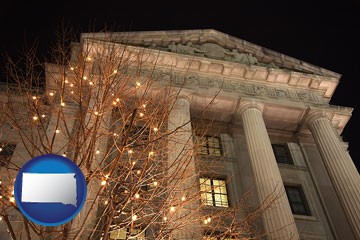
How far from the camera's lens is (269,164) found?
58.6 feet

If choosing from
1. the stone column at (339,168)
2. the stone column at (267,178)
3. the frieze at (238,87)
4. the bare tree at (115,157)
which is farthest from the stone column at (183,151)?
the stone column at (339,168)

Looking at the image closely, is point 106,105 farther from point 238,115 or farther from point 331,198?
point 331,198

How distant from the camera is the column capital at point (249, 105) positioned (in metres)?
21.9

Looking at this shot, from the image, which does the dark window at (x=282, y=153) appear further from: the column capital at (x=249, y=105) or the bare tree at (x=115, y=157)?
the bare tree at (x=115, y=157)

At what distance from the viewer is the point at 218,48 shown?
2516 centimetres

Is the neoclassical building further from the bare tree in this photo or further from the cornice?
the bare tree

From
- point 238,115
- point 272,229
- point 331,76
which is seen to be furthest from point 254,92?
point 272,229

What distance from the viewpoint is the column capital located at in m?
21.9

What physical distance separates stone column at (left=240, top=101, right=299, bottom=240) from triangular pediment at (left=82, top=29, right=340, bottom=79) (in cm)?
468

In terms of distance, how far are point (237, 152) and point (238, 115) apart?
244 cm

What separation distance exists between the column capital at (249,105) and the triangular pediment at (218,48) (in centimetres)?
340

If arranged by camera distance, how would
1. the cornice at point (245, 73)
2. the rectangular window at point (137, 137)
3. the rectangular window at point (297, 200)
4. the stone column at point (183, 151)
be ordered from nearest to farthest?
the rectangular window at point (137, 137) → the stone column at point (183, 151) → the rectangular window at point (297, 200) → the cornice at point (245, 73)

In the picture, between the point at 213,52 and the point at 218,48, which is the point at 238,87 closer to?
the point at 213,52

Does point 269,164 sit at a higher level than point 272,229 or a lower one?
higher
